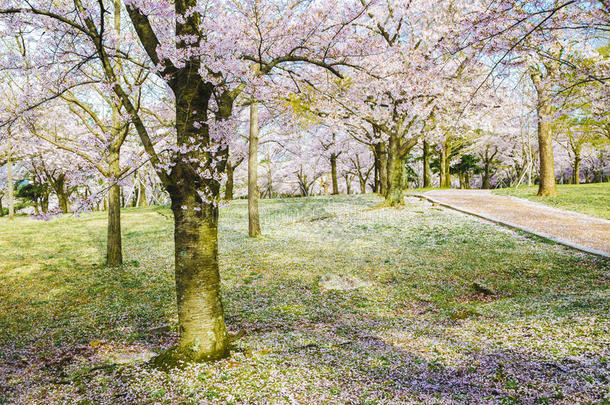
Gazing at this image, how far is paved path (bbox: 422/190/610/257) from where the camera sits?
40.2 feet

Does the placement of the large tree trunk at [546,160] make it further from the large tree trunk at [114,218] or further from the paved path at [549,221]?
the large tree trunk at [114,218]

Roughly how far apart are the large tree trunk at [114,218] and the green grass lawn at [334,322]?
22.6 inches


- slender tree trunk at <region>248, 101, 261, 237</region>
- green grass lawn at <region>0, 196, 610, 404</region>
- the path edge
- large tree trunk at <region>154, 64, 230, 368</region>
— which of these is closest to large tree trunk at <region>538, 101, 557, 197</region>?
the path edge

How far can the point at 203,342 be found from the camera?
5.27 m

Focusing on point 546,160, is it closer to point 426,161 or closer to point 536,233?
point 536,233

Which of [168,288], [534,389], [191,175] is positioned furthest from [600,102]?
[168,288]

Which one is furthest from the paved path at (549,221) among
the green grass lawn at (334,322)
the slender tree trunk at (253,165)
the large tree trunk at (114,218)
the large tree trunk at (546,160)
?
the large tree trunk at (114,218)

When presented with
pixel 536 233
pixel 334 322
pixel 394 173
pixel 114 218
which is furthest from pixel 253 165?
pixel 536 233

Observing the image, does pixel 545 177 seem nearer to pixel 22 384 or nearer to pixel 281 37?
pixel 281 37

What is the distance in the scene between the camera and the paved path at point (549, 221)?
12250 millimetres

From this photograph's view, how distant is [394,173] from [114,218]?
1488 cm

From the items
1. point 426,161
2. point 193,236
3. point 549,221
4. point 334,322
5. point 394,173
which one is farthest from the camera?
point 426,161

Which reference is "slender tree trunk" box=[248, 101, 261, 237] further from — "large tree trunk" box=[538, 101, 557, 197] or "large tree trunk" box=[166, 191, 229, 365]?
"large tree trunk" box=[538, 101, 557, 197]

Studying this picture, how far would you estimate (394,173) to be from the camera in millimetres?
20859
